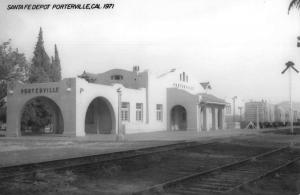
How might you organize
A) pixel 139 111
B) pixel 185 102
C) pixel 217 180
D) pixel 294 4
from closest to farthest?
pixel 217 180 → pixel 294 4 → pixel 139 111 → pixel 185 102

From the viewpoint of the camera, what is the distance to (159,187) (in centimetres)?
807

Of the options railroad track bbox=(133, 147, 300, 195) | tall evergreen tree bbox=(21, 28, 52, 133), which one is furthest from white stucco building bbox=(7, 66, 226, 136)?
railroad track bbox=(133, 147, 300, 195)

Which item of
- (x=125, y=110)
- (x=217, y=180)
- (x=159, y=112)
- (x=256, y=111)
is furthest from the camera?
(x=256, y=111)

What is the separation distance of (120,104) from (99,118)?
972 centimetres

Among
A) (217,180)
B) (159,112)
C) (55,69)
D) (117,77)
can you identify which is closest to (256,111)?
(159,112)

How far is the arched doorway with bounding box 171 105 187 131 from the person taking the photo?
4277 cm

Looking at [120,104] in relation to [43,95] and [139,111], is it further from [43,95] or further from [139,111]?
[139,111]

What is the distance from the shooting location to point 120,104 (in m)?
24.9

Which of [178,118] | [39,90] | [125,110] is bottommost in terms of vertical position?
Result: [178,118]

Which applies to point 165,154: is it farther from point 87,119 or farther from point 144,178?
point 87,119

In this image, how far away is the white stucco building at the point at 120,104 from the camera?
94.1ft

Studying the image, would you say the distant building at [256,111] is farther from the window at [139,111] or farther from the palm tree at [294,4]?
the palm tree at [294,4]

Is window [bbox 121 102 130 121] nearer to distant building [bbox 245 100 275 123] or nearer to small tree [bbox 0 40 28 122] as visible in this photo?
small tree [bbox 0 40 28 122]

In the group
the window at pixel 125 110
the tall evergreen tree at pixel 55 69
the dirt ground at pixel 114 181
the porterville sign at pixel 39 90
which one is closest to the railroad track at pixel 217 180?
the dirt ground at pixel 114 181
